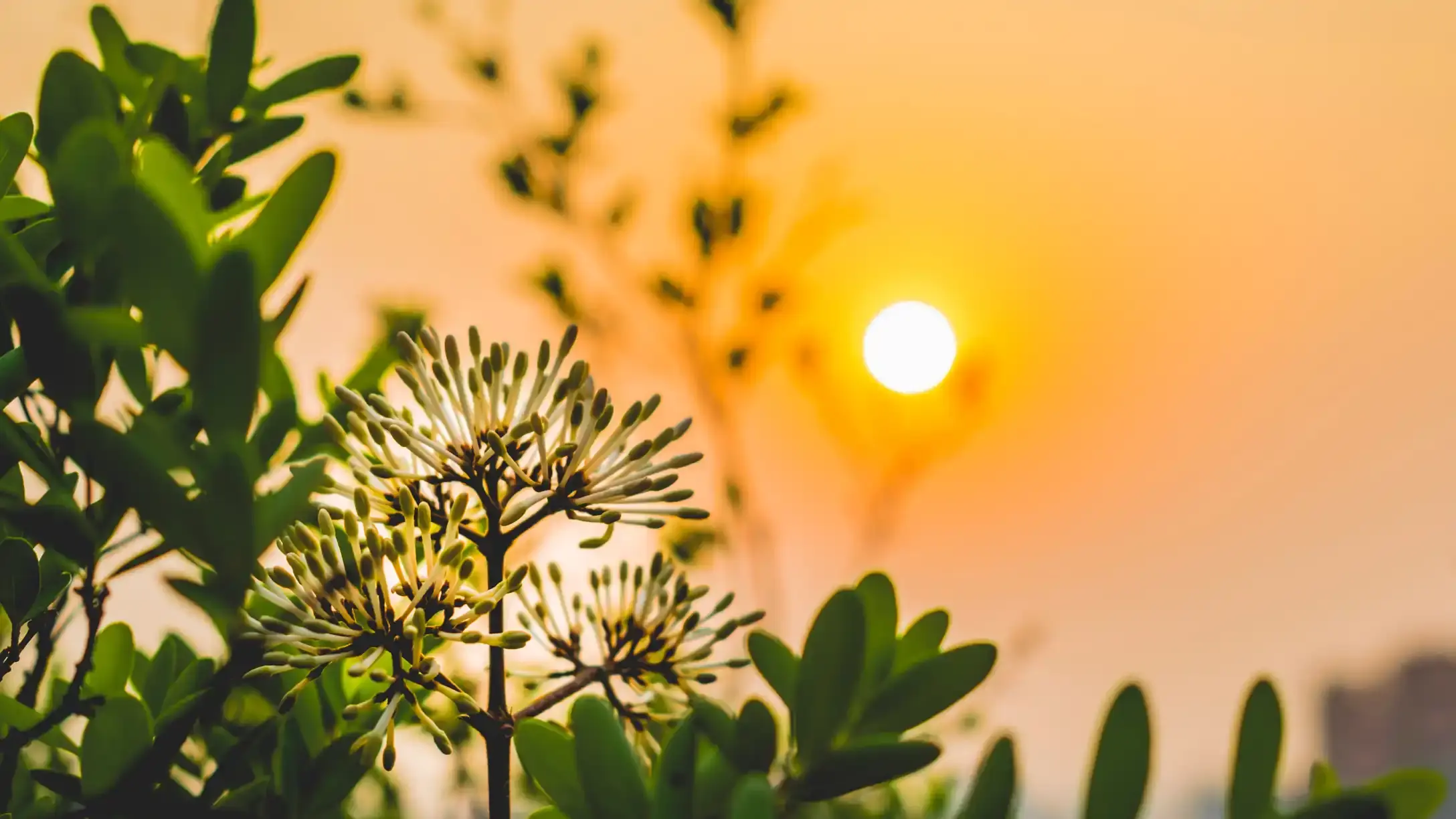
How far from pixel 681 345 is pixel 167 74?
1.38 meters

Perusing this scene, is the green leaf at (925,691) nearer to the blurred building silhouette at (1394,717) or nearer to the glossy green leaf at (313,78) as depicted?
the glossy green leaf at (313,78)

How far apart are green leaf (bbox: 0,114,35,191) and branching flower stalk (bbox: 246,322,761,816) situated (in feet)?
0.49

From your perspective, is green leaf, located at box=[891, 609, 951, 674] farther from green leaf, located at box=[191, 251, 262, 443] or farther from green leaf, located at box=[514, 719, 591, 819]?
green leaf, located at box=[191, 251, 262, 443]

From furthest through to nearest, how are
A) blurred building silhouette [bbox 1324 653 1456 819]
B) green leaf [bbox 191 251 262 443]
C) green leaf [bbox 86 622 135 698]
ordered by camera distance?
blurred building silhouette [bbox 1324 653 1456 819] → green leaf [bbox 86 622 135 698] → green leaf [bbox 191 251 262 443]

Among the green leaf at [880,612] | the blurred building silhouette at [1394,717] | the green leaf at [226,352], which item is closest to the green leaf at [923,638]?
the green leaf at [880,612]

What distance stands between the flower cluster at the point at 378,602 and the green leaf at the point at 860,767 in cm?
11

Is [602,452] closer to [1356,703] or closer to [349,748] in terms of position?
[349,748]

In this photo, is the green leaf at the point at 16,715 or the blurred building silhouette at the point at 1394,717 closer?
the green leaf at the point at 16,715

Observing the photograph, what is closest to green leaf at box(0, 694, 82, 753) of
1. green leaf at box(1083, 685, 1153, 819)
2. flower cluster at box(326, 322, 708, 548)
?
flower cluster at box(326, 322, 708, 548)

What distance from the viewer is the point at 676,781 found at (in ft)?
0.99

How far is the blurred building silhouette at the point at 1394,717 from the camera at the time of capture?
41.2 ft

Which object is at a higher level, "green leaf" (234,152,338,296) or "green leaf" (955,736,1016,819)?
"green leaf" (234,152,338,296)

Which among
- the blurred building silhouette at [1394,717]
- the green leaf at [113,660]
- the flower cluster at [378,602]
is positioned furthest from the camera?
the blurred building silhouette at [1394,717]

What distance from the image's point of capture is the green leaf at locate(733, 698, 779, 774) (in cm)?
30
